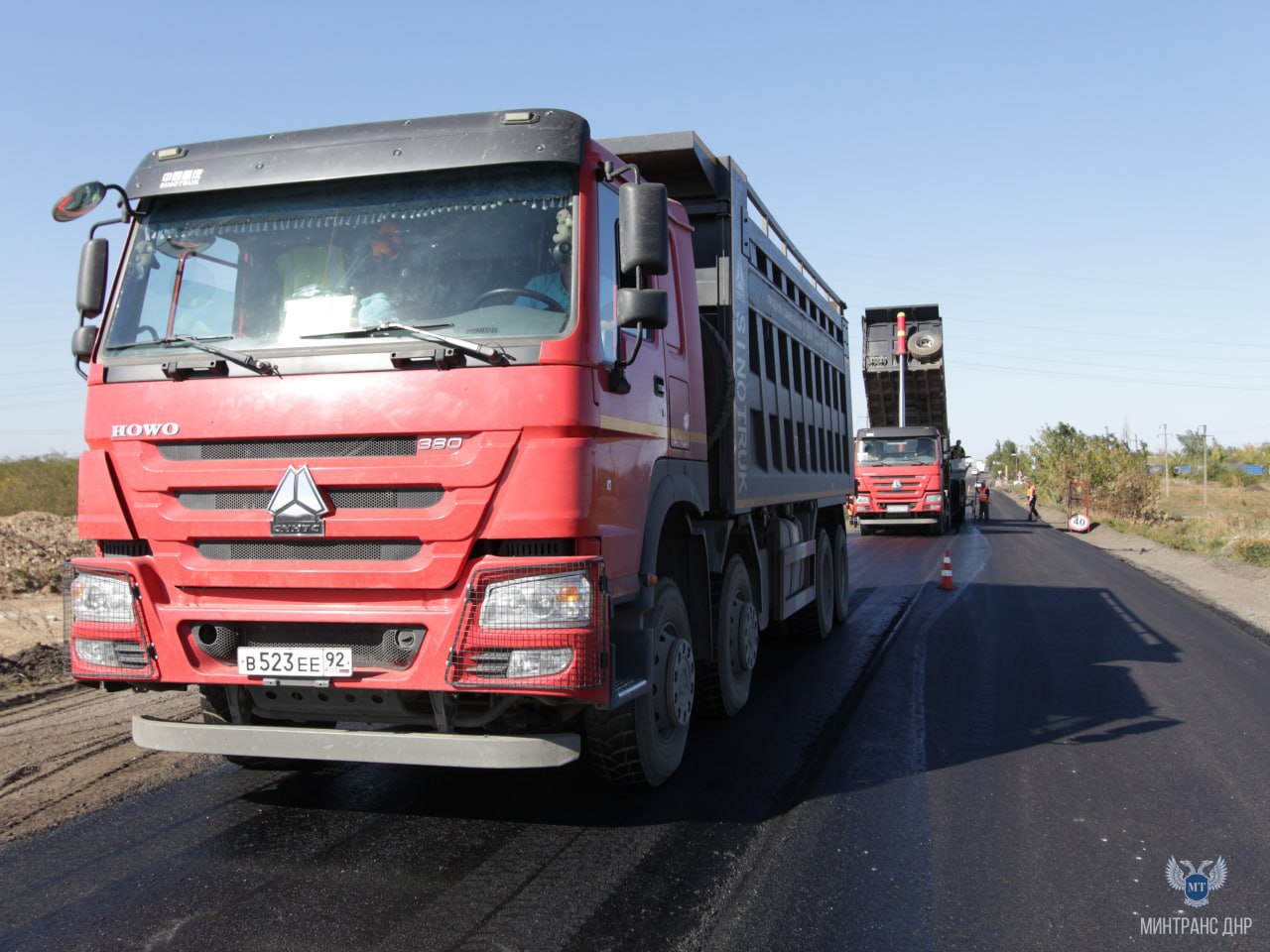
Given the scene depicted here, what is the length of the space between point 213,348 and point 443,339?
3.33 ft

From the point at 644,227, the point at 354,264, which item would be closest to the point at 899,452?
the point at 644,227

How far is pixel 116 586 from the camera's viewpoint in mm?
4391

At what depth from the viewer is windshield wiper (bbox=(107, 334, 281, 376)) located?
14.0 ft

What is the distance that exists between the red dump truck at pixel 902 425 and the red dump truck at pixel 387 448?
2222 centimetres

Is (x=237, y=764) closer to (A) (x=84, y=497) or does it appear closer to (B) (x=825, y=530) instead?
(A) (x=84, y=497)

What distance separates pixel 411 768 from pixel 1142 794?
3.68 meters

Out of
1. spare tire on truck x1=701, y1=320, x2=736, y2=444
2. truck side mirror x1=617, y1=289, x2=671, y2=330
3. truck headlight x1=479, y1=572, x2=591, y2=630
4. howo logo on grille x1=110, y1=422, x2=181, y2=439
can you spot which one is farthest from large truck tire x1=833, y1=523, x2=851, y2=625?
howo logo on grille x1=110, y1=422, x2=181, y2=439

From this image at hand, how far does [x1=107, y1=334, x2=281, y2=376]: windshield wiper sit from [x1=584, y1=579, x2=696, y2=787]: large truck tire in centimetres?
198

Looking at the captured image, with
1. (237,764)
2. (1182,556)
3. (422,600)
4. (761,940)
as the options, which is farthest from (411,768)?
(1182,556)

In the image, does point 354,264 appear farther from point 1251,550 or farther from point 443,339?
point 1251,550

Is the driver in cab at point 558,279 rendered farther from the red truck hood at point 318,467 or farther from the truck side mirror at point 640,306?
the red truck hood at point 318,467

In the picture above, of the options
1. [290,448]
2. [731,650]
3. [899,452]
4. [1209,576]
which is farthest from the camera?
[899,452]

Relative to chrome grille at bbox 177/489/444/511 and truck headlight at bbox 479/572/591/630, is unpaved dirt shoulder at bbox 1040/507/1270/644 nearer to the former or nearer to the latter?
truck headlight at bbox 479/572/591/630

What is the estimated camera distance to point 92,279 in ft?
15.9
